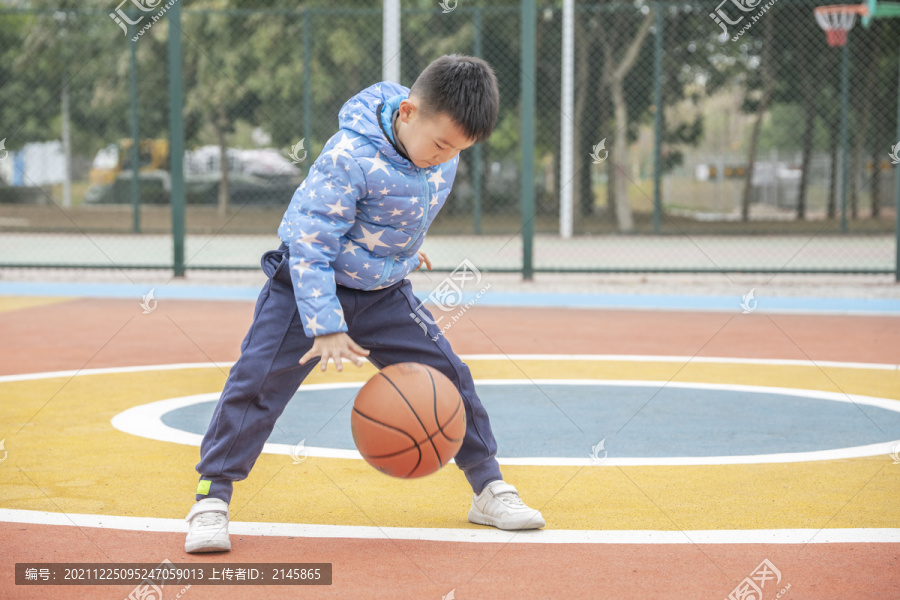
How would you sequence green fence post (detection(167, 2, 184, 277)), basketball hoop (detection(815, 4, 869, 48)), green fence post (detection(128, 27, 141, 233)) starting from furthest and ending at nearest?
green fence post (detection(128, 27, 141, 233))
basketball hoop (detection(815, 4, 869, 48))
green fence post (detection(167, 2, 184, 277))

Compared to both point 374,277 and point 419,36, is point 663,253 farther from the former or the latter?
point 374,277

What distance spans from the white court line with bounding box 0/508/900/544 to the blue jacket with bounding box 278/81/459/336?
0.81m

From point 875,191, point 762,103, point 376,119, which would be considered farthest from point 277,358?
point 762,103

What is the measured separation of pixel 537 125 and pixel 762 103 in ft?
16.0

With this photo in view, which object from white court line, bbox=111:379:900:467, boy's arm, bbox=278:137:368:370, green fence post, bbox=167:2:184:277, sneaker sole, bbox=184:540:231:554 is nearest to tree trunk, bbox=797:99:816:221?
green fence post, bbox=167:2:184:277

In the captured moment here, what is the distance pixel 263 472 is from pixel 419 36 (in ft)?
64.7

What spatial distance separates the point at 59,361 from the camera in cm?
721

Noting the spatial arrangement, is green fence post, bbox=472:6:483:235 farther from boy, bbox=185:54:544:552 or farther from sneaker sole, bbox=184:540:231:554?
sneaker sole, bbox=184:540:231:554

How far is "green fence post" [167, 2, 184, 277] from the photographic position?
11820mm

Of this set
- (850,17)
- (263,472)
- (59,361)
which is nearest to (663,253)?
(850,17)

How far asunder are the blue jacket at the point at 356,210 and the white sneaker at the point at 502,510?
2.77 feet

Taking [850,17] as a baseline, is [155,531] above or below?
below

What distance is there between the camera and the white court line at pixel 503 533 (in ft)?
11.8

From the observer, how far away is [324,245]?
3393 mm
